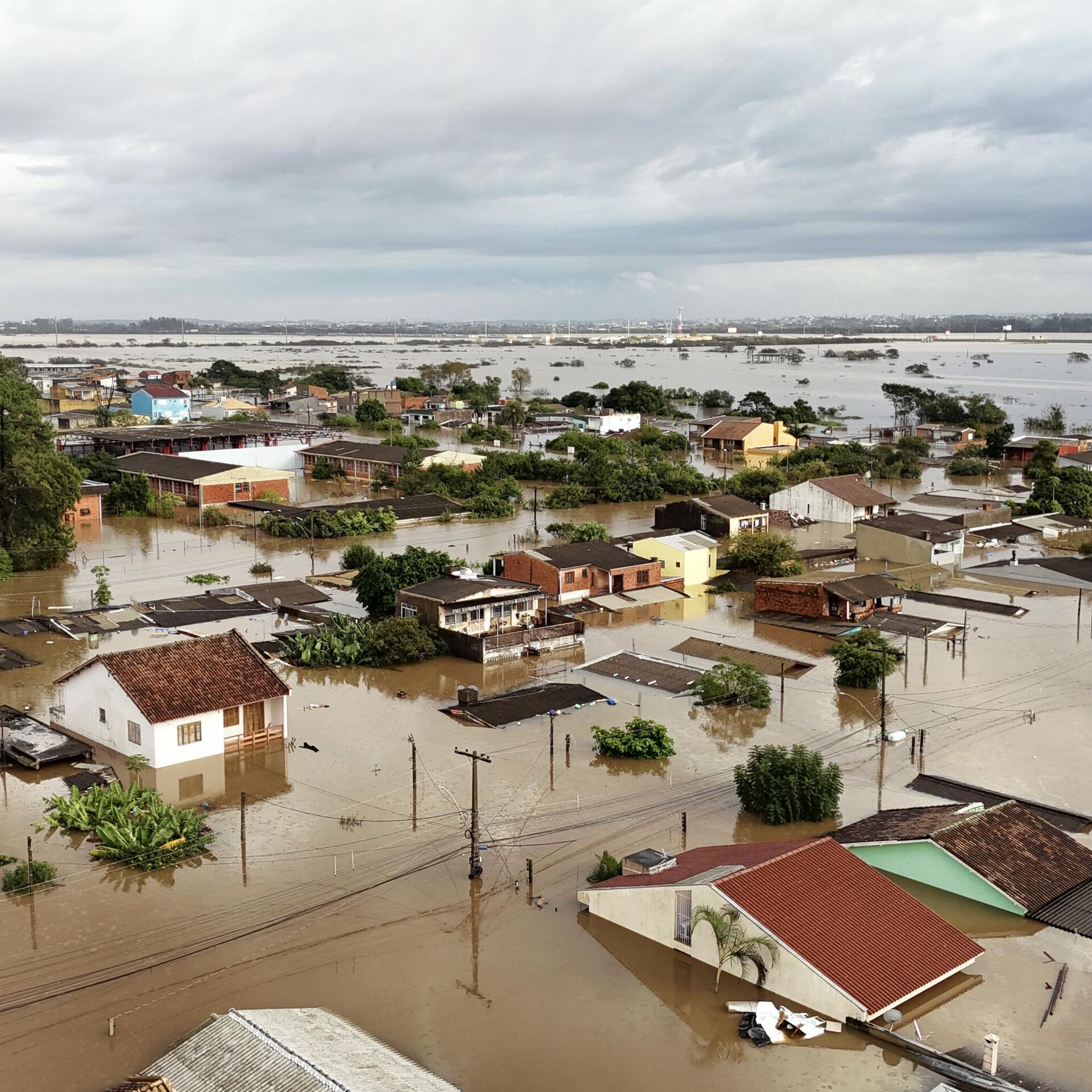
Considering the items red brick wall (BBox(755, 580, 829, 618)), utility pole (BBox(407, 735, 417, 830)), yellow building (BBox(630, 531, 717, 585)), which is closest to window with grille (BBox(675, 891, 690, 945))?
utility pole (BBox(407, 735, 417, 830))

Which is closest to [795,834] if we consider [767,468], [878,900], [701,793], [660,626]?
[701,793]

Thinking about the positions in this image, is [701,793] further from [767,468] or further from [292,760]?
[767,468]

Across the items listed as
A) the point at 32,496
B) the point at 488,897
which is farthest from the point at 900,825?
the point at 32,496

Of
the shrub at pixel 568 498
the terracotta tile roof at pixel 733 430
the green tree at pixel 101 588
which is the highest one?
the terracotta tile roof at pixel 733 430

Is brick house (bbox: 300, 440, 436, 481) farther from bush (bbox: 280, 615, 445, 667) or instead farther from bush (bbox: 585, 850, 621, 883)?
bush (bbox: 585, 850, 621, 883)

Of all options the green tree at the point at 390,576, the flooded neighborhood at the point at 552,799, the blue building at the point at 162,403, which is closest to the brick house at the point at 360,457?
the flooded neighborhood at the point at 552,799

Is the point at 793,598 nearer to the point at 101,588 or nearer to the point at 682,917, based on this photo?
the point at 682,917

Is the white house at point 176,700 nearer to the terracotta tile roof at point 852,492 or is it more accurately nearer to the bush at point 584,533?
the bush at point 584,533
